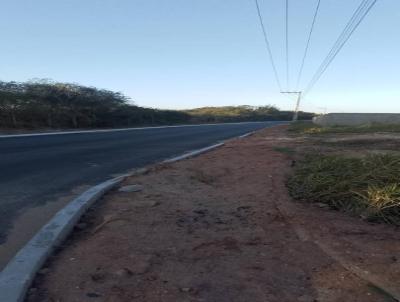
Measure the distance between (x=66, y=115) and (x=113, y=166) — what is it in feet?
82.2

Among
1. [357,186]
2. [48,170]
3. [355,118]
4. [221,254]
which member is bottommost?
[355,118]

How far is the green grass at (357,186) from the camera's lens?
6.58m

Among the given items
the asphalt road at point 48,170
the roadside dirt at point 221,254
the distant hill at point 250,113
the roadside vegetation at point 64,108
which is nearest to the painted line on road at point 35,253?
the roadside dirt at point 221,254

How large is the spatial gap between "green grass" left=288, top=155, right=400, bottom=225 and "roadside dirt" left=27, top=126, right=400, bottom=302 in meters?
0.32

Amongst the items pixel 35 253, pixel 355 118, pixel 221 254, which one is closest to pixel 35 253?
pixel 35 253

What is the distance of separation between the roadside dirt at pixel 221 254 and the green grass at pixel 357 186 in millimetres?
322

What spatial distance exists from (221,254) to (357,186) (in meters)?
3.47

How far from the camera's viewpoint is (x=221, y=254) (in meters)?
4.95

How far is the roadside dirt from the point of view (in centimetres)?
404

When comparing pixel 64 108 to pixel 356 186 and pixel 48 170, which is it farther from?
pixel 356 186

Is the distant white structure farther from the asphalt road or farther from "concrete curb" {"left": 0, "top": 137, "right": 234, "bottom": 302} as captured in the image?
"concrete curb" {"left": 0, "top": 137, "right": 234, "bottom": 302}

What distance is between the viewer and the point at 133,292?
3.98 m

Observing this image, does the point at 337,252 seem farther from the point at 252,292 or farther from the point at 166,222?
the point at 166,222

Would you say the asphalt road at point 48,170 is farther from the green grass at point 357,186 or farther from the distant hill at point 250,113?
the distant hill at point 250,113
